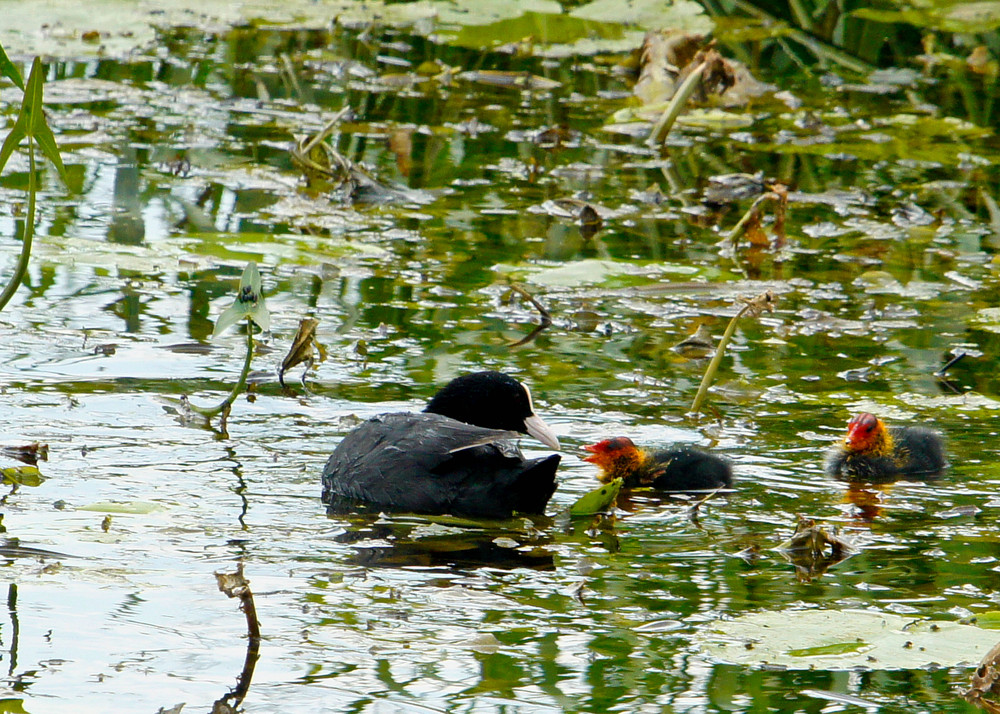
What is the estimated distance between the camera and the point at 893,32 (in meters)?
14.3

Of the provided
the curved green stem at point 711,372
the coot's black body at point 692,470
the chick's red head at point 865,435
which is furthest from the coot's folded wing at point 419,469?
the chick's red head at point 865,435

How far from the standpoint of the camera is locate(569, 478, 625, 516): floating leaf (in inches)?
179

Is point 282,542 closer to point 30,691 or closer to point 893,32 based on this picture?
point 30,691

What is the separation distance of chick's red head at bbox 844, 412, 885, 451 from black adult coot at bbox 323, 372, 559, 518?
1.09m

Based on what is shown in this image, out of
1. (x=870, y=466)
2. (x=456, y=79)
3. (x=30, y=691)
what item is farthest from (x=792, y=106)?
(x=30, y=691)

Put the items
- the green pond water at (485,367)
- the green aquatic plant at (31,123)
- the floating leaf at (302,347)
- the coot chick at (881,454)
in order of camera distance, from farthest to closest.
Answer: the floating leaf at (302,347)
the coot chick at (881,454)
the green aquatic plant at (31,123)
the green pond water at (485,367)

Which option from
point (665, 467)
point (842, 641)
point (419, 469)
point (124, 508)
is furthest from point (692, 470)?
point (124, 508)

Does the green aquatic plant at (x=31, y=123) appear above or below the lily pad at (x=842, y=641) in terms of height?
above

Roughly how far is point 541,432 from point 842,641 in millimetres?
1631

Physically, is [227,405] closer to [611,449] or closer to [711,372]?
[611,449]

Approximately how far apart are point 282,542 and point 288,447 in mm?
886

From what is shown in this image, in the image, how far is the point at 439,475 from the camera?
15.2ft

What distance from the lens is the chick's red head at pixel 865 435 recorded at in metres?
5.05

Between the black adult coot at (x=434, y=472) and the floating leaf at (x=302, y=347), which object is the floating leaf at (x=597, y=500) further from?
the floating leaf at (x=302, y=347)
